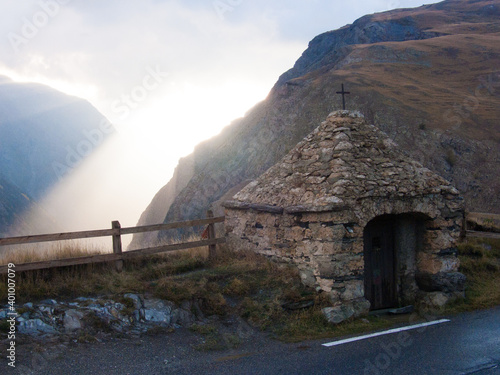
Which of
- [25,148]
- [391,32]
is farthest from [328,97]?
[391,32]

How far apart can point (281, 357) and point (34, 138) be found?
4556 centimetres

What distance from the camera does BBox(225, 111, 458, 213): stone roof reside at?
314 inches

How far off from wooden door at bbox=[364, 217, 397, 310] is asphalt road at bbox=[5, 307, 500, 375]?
1953mm

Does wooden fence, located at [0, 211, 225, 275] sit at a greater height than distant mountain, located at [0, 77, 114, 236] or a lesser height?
lesser

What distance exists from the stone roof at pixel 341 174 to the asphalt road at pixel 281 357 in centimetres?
252

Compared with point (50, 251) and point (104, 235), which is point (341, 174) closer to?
point (104, 235)

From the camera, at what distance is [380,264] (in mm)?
8773

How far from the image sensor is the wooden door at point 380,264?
8.63 m

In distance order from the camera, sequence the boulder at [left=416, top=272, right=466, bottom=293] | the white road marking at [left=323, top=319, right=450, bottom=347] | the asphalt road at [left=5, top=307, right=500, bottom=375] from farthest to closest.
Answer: the boulder at [left=416, top=272, right=466, bottom=293] < the white road marking at [left=323, top=319, right=450, bottom=347] < the asphalt road at [left=5, top=307, right=500, bottom=375]

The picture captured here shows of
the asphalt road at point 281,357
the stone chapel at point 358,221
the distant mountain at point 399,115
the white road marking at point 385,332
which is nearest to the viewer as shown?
the asphalt road at point 281,357

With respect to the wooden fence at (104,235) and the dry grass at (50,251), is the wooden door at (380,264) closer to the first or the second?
the wooden fence at (104,235)

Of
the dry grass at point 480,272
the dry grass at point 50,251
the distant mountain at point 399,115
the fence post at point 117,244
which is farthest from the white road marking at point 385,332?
the distant mountain at point 399,115

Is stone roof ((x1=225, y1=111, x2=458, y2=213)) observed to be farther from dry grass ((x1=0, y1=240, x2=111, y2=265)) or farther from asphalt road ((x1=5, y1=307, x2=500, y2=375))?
dry grass ((x1=0, y1=240, x2=111, y2=265))

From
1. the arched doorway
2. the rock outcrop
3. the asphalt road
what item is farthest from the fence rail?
the rock outcrop
